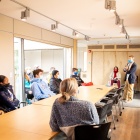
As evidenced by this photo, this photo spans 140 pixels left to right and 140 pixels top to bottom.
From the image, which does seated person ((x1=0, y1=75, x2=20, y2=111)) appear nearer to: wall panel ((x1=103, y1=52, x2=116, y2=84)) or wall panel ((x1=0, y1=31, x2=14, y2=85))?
wall panel ((x1=0, y1=31, x2=14, y2=85))

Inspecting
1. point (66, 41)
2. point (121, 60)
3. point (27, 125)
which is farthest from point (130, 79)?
point (27, 125)

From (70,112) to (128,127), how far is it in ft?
8.72

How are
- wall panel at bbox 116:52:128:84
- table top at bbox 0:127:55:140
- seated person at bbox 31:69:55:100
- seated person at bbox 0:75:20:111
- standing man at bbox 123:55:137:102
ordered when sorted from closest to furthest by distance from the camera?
table top at bbox 0:127:55:140 → seated person at bbox 0:75:20:111 → seated person at bbox 31:69:55:100 → standing man at bbox 123:55:137:102 → wall panel at bbox 116:52:128:84

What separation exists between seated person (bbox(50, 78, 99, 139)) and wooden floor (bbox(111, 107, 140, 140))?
189 centimetres

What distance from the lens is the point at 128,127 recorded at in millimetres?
4117

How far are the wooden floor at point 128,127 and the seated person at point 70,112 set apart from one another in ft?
6.19

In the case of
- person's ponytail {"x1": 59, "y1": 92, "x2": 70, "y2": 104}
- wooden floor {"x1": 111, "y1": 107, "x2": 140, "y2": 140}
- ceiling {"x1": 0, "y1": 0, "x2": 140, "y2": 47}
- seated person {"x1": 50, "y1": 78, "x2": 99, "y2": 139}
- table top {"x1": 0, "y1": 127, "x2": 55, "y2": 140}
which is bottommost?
wooden floor {"x1": 111, "y1": 107, "x2": 140, "y2": 140}

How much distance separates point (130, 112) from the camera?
5352 mm

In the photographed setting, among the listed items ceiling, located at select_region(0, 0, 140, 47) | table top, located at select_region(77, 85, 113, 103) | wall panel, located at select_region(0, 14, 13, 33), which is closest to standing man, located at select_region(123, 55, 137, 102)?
ceiling, located at select_region(0, 0, 140, 47)

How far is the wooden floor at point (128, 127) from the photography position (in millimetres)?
3619

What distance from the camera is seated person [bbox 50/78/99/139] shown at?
1940 mm

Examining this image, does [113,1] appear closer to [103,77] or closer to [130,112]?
[130,112]

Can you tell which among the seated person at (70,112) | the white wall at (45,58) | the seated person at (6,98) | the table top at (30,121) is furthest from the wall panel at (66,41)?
the seated person at (70,112)

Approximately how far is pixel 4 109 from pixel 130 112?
3618 millimetres
